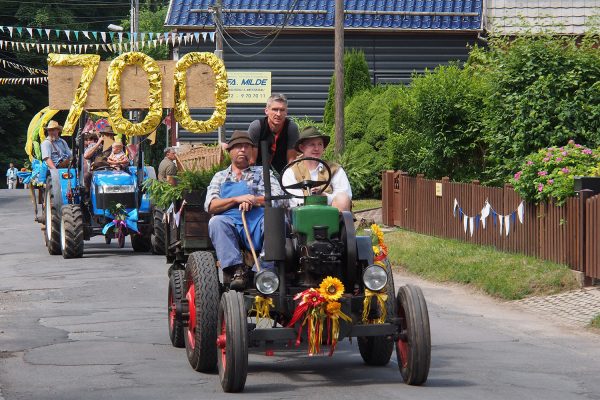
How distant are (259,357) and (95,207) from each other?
1135cm

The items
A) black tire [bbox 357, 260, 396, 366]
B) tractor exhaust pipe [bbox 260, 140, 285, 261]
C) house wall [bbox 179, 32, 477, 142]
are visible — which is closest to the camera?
tractor exhaust pipe [bbox 260, 140, 285, 261]

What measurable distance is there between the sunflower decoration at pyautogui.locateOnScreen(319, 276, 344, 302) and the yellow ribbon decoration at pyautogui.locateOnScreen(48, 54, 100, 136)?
11.8 meters

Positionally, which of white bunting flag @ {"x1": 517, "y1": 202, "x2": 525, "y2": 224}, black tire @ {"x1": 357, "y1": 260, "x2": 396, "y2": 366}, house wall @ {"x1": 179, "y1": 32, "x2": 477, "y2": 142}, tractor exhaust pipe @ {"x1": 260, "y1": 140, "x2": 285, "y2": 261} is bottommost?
black tire @ {"x1": 357, "y1": 260, "x2": 396, "y2": 366}

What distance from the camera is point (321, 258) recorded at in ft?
30.9

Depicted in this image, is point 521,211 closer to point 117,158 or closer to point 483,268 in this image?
point 483,268

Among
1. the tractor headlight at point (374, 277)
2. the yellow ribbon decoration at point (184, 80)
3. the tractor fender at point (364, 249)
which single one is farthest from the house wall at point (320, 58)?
the tractor headlight at point (374, 277)

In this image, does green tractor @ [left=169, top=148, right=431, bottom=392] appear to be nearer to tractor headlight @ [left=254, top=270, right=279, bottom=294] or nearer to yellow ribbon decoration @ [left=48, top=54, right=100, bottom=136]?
tractor headlight @ [left=254, top=270, right=279, bottom=294]

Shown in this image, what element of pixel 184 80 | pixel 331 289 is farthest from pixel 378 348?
pixel 184 80

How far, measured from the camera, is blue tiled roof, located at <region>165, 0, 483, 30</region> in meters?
39.2

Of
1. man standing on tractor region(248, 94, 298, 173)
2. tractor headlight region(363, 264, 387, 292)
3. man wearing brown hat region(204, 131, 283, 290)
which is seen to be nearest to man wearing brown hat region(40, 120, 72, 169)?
man standing on tractor region(248, 94, 298, 173)

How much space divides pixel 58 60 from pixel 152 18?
198ft

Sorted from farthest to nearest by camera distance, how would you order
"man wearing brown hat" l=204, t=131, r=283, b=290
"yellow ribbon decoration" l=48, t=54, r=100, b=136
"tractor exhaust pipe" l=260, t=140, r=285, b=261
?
"yellow ribbon decoration" l=48, t=54, r=100, b=136 → "man wearing brown hat" l=204, t=131, r=283, b=290 → "tractor exhaust pipe" l=260, t=140, r=285, b=261

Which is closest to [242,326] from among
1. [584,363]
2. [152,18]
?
[584,363]

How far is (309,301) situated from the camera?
30.0 ft
